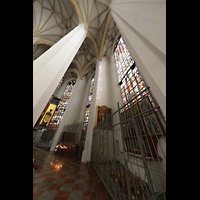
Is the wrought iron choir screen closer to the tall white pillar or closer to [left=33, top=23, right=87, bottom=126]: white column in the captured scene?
[left=33, top=23, right=87, bottom=126]: white column

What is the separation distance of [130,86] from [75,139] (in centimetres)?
498

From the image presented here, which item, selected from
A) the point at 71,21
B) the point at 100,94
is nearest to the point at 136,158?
the point at 100,94

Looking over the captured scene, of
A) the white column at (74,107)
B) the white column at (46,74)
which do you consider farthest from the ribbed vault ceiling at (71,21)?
the white column at (46,74)

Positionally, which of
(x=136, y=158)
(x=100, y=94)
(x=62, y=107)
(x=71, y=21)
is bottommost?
(x=136, y=158)

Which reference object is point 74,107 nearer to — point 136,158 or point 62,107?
point 62,107

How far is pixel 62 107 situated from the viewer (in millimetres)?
10195

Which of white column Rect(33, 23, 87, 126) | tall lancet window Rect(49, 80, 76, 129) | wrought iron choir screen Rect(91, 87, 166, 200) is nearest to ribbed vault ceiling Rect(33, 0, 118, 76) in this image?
white column Rect(33, 23, 87, 126)

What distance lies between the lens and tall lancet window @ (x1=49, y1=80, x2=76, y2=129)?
870 cm

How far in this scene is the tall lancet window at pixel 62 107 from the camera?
8695 millimetres
